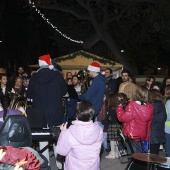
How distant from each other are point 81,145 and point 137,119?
2211 mm

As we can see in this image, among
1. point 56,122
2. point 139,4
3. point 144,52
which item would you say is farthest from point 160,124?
point 144,52

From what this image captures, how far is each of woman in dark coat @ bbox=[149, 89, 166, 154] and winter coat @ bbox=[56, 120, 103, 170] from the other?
2335 millimetres

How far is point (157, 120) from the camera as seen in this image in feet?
24.4

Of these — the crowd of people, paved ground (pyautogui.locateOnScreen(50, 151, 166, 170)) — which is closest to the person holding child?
the crowd of people

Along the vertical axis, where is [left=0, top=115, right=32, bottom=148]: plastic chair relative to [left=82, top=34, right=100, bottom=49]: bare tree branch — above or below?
below

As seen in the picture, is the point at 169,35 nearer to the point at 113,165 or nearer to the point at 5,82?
the point at 5,82

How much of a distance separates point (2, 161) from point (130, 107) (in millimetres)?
3286

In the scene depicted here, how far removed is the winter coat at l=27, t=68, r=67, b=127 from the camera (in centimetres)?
732

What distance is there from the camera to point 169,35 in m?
23.7

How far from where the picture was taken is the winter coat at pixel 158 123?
7366 millimetres

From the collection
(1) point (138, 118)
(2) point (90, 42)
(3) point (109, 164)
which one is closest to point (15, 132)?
(1) point (138, 118)

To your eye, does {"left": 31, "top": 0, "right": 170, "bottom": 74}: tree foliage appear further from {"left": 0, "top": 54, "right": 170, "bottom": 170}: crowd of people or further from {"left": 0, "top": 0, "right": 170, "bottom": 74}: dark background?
{"left": 0, "top": 54, "right": 170, "bottom": 170}: crowd of people

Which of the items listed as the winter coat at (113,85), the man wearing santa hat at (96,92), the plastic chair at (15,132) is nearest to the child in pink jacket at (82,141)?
the plastic chair at (15,132)

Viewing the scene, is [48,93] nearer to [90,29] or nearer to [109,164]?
[109,164]
